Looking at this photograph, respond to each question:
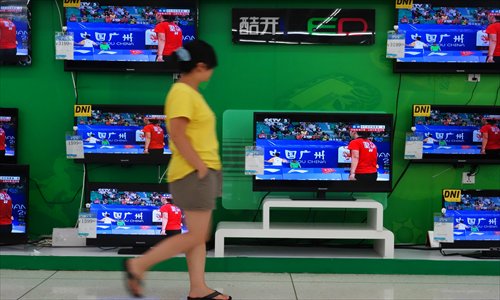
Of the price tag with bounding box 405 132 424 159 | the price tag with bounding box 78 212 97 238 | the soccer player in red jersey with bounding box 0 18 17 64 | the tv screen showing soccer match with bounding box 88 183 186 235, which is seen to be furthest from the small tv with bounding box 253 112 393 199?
the soccer player in red jersey with bounding box 0 18 17 64

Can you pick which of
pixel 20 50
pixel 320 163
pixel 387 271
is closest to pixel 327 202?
pixel 320 163

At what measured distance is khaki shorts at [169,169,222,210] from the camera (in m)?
3.03

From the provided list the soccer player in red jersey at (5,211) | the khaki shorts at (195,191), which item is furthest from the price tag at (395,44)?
the soccer player in red jersey at (5,211)

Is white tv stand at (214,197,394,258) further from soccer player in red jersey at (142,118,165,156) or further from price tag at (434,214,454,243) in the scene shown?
soccer player in red jersey at (142,118,165,156)

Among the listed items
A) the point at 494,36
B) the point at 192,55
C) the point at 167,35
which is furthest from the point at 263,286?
the point at 494,36

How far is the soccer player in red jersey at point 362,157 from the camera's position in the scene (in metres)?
4.43

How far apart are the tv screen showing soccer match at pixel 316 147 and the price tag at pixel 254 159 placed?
4 cm

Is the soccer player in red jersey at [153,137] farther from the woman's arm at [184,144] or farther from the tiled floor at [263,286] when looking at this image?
the woman's arm at [184,144]

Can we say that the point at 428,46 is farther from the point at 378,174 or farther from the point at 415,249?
the point at 415,249

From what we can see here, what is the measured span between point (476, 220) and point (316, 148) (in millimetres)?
1254

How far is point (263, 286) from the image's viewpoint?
3.91 m

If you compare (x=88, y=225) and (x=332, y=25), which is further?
(x=332, y=25)

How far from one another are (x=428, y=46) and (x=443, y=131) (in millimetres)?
663

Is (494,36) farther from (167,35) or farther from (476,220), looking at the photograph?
(167,35)
